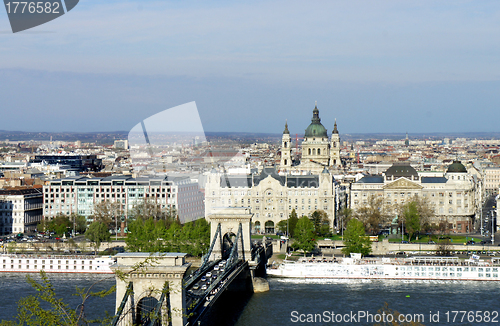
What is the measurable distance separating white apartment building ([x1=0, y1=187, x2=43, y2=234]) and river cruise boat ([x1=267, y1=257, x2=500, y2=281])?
18.3 metres

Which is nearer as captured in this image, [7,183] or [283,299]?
[283,299]

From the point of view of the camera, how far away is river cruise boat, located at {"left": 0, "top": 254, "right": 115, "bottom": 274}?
104ft

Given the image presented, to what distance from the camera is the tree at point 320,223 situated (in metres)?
40.3

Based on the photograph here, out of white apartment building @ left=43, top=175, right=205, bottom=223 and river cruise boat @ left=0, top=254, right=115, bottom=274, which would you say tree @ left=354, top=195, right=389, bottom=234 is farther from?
river cruise boat @ left=0, top=254, right=115, bottom=274

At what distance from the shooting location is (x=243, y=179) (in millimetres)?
45188

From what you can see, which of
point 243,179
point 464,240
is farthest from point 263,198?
point 464,240

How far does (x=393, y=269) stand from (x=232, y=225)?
266 inches

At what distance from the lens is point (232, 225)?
2967 centimetres

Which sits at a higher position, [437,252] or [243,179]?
[243,179]

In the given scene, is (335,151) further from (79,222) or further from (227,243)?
(227,243)

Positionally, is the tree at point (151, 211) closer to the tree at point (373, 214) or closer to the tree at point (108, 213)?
the tree at point (108, 213)

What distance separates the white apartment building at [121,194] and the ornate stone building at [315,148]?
48.2 ft

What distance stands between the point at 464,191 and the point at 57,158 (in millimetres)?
46284

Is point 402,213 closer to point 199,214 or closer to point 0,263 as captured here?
point 199,214
